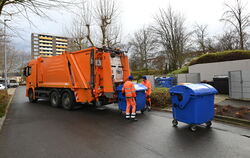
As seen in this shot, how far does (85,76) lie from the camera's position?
691 centimetres

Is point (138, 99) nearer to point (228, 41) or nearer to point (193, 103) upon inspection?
point (193, 103)

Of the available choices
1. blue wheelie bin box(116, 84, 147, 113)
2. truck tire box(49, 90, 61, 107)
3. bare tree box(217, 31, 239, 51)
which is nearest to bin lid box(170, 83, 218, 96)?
blue wheelie bin box(116, 84, 147, 113)

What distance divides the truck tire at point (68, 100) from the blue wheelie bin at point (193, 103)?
471 cm

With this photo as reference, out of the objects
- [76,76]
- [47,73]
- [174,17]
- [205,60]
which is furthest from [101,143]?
[174,17]

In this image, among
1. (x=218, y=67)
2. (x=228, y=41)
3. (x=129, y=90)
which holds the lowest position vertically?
(x=129, y=90)

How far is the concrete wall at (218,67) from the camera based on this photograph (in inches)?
489

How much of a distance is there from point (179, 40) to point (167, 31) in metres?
2.49

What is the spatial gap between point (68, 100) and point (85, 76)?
5.64ft

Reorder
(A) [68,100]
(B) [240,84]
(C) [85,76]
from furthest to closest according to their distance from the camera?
(B) [240,84] < (A) [68,100] < (C) [85,76]

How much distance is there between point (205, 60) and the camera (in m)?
15.2

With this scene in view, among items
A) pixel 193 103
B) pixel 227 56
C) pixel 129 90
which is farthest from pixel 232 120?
→ pixel 227 56

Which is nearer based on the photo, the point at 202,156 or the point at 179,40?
the point at 202,156

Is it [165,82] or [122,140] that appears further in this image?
[165,82]

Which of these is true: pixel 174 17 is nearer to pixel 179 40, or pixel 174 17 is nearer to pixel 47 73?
pixel 179 40
